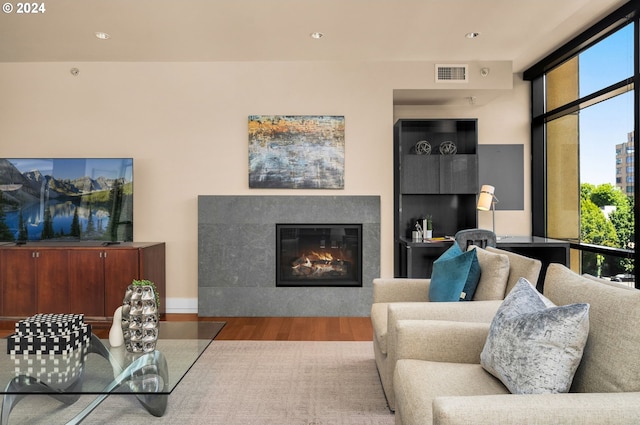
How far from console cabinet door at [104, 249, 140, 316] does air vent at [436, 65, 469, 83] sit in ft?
11.7

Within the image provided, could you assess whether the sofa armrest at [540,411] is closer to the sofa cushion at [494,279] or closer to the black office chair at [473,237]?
the sofa cushion at [494,279]

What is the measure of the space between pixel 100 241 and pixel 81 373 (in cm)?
302

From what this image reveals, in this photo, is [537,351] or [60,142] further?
[60,142]

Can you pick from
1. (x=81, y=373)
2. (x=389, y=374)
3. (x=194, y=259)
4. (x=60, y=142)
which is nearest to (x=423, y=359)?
(x=389, y=374)

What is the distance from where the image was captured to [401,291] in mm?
3240

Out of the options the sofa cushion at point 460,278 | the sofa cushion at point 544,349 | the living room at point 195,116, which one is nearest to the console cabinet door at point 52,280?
the living room at point 195,116

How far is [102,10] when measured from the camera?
3.77m

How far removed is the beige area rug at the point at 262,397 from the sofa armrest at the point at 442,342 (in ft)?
2.03

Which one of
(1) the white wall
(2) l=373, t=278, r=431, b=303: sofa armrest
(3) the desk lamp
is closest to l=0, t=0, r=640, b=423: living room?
(1) the white wall

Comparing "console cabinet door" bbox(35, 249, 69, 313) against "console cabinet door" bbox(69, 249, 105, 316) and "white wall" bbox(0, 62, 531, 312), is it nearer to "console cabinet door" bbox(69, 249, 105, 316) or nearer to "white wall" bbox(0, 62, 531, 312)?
"console cabinet door" bbox(69, 249, 105, 316)

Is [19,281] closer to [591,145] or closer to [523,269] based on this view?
[523,269]

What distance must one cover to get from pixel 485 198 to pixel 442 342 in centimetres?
339

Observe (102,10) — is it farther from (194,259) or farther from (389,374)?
(389,374)

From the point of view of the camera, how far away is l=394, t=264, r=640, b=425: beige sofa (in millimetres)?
1277
